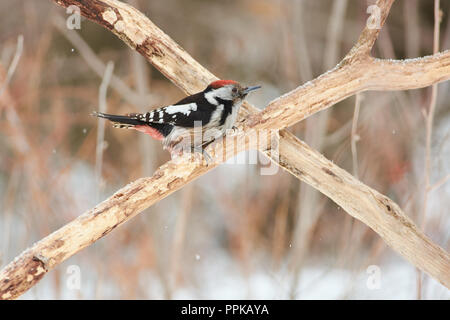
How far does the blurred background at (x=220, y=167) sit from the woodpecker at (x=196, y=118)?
379 millimetres

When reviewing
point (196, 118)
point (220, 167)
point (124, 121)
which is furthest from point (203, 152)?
point (220, 167)

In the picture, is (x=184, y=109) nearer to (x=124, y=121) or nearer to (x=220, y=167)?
(x=124, y=121)

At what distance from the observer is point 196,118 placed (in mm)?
2145

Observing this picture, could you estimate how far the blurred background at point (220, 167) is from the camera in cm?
280

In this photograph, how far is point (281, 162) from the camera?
2.22 meters

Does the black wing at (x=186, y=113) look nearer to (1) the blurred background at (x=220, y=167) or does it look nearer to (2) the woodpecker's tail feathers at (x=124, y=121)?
(2) the woodpecker's tail feathers at (x=124, y=121)

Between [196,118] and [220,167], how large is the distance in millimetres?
1294

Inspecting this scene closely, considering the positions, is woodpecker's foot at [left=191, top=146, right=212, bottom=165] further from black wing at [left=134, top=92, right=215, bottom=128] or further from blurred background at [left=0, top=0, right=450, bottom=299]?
blurred background at [left=0, top=0, right=450, bottom=299]

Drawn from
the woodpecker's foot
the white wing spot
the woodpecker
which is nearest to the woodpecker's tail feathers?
the woodpecker

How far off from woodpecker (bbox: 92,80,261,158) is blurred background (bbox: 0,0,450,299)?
14.9 inches

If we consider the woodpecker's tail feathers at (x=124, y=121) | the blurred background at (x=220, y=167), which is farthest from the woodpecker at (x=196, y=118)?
the blurred background at (x=220, y=167)

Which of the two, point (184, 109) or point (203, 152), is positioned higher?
point (184, 109)

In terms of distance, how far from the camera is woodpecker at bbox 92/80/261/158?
2.13 m
